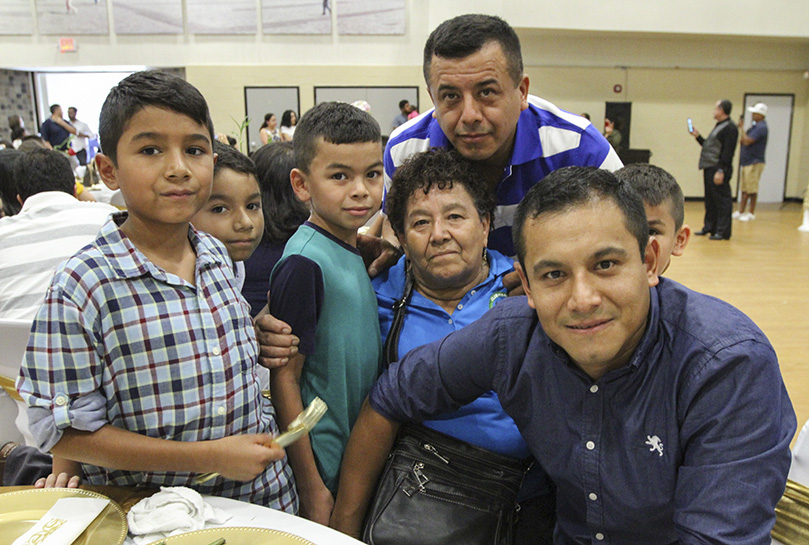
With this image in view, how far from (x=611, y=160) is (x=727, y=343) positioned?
3.69 feet

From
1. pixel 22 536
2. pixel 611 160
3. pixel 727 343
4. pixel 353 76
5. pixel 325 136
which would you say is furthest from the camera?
pixel 353 76

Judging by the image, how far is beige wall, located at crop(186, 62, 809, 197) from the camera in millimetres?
12273

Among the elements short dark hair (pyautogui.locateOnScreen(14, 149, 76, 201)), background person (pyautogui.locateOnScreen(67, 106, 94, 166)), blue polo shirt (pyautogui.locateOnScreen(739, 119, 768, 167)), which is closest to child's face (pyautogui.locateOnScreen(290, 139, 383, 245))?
short dark hair (pyautogui.locateOnScreen(14, 149, 76, 201))

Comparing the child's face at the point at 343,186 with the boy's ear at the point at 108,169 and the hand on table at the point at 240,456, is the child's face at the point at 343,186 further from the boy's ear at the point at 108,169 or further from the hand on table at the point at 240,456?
the hand on table at the point at 240,456

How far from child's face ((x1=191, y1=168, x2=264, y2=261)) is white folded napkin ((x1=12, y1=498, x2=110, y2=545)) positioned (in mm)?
983

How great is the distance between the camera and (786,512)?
1.27 metres

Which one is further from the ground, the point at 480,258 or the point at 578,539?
the point at 480,258

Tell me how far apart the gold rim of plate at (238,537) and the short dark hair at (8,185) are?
317 cm

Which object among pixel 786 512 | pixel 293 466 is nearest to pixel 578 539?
pixel 786 512

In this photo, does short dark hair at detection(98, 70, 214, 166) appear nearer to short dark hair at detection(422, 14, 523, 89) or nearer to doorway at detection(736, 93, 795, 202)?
short dark hair at detection(422, 14, 523, 89)

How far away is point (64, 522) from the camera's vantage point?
986 mm

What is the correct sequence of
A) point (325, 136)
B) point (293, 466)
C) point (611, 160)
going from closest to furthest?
point (293, 466) < point (325, 136) < point (611, 160)

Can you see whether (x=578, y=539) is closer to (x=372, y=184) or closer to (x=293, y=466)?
(x=293, y=466)

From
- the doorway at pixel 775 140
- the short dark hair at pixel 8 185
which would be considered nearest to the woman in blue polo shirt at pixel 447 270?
the short dark hair at pixel 8 185
